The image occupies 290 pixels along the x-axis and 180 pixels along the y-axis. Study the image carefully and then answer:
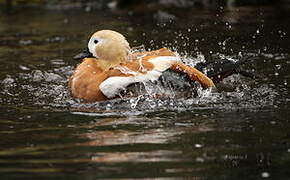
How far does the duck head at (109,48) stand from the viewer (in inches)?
280

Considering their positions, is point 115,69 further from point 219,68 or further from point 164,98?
point 219,68

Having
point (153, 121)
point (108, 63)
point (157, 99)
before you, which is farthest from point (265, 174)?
point (108, 63)

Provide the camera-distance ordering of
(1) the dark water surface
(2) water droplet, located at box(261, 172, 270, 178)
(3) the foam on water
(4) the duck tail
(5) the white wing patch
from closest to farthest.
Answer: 1. (2) water droplet, located at box(261, 172, 270, 178)
2. (1) the dark water surface
3. (3) the foam on water
4. (5) the white wing patch
5. (4) the duck tail

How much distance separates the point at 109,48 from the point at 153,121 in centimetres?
142

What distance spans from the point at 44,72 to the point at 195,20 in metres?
4.30

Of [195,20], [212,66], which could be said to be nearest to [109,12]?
[195,20]

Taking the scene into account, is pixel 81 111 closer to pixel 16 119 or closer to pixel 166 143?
pixel 16 119

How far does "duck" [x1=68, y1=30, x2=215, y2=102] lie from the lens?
21.8 ft

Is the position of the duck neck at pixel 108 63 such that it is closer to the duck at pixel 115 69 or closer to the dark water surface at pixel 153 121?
the duck at pixel 115 69

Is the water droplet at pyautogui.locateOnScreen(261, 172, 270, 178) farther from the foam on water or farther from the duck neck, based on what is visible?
the duck neck

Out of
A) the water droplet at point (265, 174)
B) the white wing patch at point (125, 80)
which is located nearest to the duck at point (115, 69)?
the white wing patch at point (125, 80)

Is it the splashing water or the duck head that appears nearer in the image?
the splashing water

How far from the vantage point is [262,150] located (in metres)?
4.95

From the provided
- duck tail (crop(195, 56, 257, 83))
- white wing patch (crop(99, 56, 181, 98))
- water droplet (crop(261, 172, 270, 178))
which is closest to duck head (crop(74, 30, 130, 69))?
white wing patch (crop(99, 56, 181, 98))
